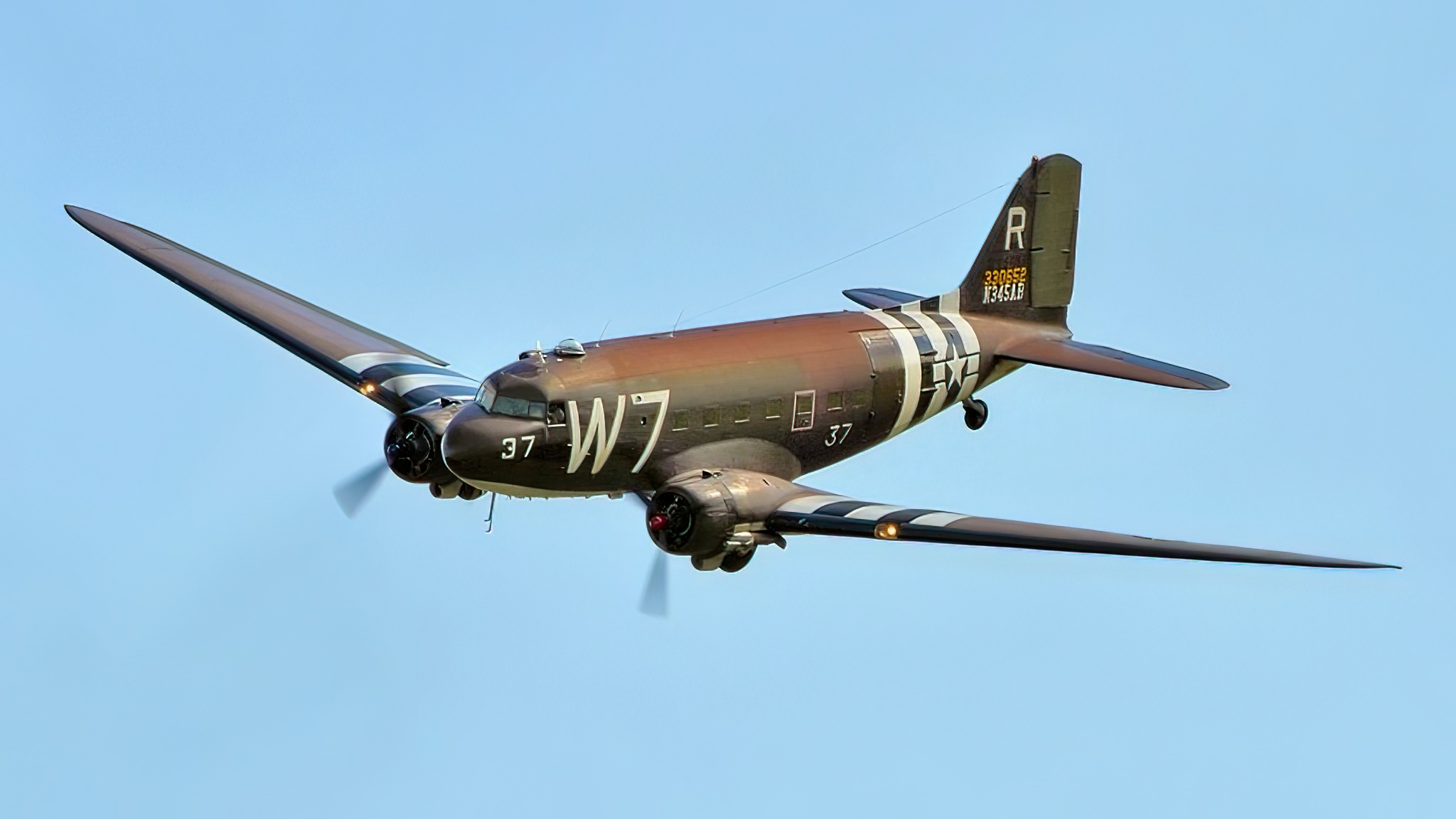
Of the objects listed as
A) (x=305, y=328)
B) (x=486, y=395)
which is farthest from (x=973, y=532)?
(x=305, y=328)

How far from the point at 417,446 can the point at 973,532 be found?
35.5 ft

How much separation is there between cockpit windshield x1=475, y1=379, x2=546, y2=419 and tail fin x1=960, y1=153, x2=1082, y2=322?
12.9m

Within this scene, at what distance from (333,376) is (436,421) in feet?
16.3

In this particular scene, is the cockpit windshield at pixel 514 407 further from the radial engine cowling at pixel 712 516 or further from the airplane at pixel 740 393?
the radial engine cowling at pixel 712 516

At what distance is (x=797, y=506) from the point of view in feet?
135

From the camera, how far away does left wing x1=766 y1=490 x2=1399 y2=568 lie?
37625mm

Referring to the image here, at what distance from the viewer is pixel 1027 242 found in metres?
50.1

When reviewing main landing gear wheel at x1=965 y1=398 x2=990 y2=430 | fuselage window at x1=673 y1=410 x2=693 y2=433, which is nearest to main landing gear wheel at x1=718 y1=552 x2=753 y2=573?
fuselage window at x1=673 y1=410 x2=693 y2=433

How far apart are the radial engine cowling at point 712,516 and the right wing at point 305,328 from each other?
18.0 feet

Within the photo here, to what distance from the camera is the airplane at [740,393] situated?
40.5 m

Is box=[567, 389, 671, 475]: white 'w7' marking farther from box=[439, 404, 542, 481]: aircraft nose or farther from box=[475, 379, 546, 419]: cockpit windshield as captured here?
box=[439, 404, 542, 481]: aircraft nose

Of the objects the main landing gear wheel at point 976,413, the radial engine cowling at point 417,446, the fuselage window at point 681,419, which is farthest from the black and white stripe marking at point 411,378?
the main landing gear wheel at point 976,413

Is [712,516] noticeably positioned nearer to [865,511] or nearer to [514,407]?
[865,511]

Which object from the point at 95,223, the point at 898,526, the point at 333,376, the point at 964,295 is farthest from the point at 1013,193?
the point at 95,223
